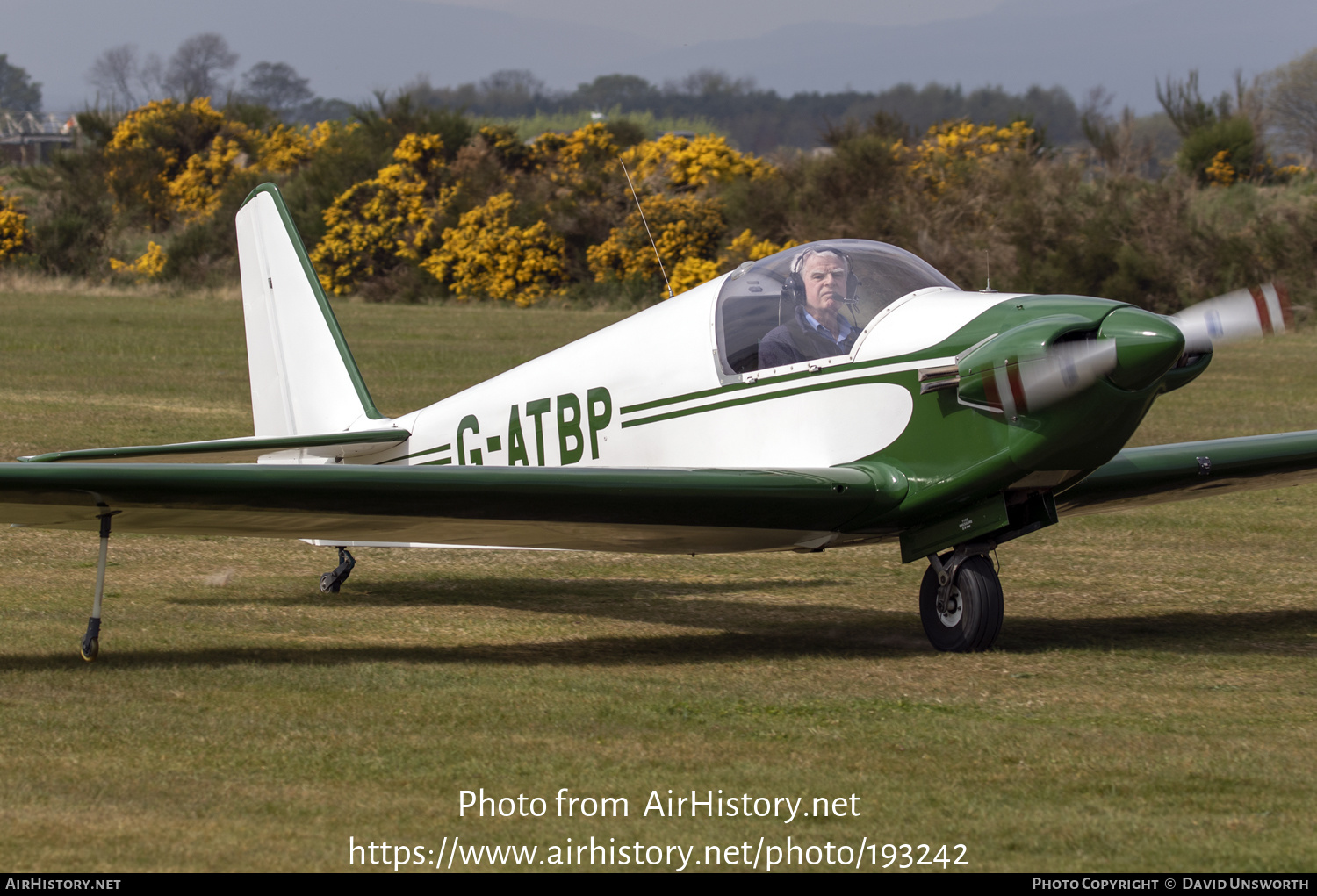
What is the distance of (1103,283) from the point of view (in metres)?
33.8

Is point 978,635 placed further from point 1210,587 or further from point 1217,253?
point 1217,253

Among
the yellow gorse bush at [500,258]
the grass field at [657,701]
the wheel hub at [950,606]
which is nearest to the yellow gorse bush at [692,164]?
the yellow gorse bush at [500,258]

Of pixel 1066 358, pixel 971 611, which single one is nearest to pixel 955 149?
pixel 971 611

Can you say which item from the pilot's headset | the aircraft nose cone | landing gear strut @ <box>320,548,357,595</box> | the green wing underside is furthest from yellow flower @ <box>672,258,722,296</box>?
the aircraft nose cone

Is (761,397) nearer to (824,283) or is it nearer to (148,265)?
(824,283)

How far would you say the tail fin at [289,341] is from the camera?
988cm

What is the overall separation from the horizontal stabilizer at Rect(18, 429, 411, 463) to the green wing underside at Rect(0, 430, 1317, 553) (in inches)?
15.1

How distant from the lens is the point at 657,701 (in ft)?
21.1

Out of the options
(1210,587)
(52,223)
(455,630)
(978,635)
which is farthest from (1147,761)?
(52,223)

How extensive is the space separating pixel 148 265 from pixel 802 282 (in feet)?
138

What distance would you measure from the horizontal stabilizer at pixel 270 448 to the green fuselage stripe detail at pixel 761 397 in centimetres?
184

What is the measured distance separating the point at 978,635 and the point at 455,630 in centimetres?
289

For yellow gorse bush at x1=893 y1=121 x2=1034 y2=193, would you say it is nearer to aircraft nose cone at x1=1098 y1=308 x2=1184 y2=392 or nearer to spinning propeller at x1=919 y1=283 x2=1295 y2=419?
spinning propeller at x1=919 y1=283 x2=1295 y2=419
